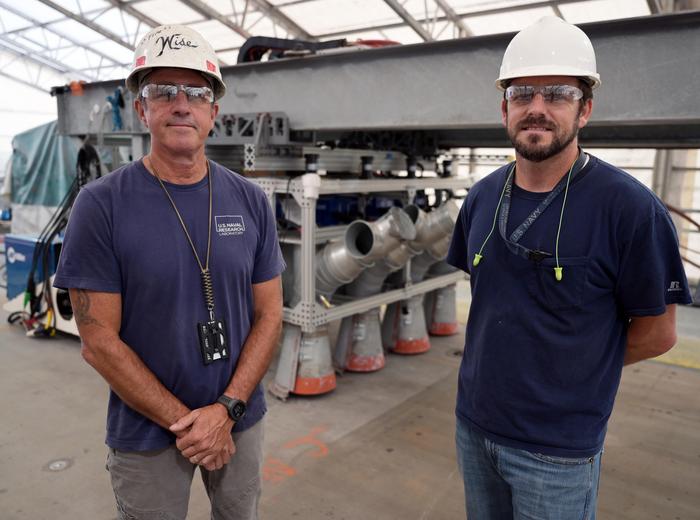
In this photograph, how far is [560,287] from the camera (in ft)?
4.65

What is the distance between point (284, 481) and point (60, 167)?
8995mm

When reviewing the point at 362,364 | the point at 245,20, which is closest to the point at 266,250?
the point at 362,364

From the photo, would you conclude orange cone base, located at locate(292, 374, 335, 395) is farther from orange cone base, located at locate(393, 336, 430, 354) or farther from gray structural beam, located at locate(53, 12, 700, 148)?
gray structural beam, located at locate(53, 12, 700, 148)

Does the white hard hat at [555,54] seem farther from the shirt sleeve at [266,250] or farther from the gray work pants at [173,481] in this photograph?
the gray work pants at [173,481]

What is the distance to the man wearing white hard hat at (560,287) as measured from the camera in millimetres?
1390

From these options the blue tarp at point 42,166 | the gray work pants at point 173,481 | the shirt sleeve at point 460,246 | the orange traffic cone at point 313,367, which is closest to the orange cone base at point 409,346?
the orange traffic cone at point 313,367

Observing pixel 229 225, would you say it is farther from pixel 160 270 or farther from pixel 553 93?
pixel 553 93

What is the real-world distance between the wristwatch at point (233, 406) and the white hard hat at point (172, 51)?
0.95 metres

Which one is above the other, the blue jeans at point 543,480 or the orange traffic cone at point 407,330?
the blue jeans at point 543,480

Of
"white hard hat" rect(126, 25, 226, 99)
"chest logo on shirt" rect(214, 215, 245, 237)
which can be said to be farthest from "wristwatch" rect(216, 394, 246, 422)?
"white hard hat" rect(126, 25, 226, 99)

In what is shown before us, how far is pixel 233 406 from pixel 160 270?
45 centimetres

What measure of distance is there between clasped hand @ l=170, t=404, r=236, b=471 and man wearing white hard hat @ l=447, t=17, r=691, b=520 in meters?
0.75

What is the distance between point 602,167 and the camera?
146 cm

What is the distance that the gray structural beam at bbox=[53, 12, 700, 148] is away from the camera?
231 cm
